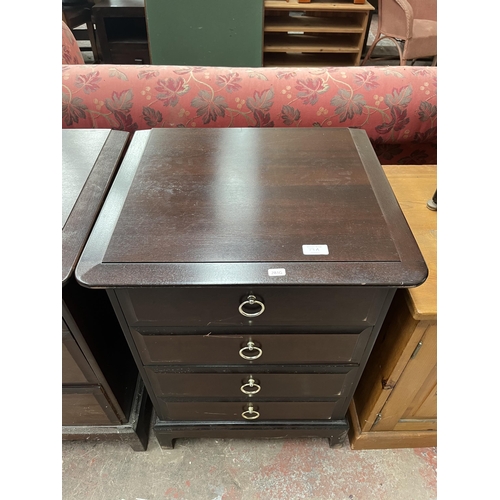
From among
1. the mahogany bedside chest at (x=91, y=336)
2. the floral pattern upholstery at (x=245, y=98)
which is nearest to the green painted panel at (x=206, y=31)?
the floral pattern upholstery at (x=245, y=98)

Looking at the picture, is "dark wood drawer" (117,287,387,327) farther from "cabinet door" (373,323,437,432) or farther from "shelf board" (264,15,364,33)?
"shelf board" (264,15,364,33)

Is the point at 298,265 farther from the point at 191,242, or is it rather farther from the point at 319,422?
the point at 319,422

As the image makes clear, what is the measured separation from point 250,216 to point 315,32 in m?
2.55

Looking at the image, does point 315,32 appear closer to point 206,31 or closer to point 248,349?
point 206,31

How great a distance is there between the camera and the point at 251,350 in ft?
2.52

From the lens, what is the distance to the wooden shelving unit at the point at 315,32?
2.54 meters

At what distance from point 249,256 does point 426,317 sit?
354mm

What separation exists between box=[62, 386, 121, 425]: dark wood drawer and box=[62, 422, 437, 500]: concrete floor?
0.16 metres

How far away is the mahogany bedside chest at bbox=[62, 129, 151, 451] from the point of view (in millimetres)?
709

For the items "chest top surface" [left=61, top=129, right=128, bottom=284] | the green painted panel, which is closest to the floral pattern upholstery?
"chest top surface" [left=61, top=129, right=128, bottom=284]

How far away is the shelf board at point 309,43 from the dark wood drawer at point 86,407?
8.11 ft

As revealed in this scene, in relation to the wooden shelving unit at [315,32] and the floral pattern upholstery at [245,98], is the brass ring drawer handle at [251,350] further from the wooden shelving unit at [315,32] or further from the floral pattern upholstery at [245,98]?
the wooden shelving unit at [315,32]

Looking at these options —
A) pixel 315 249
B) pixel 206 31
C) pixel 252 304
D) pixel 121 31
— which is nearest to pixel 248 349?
pixel 252 304
